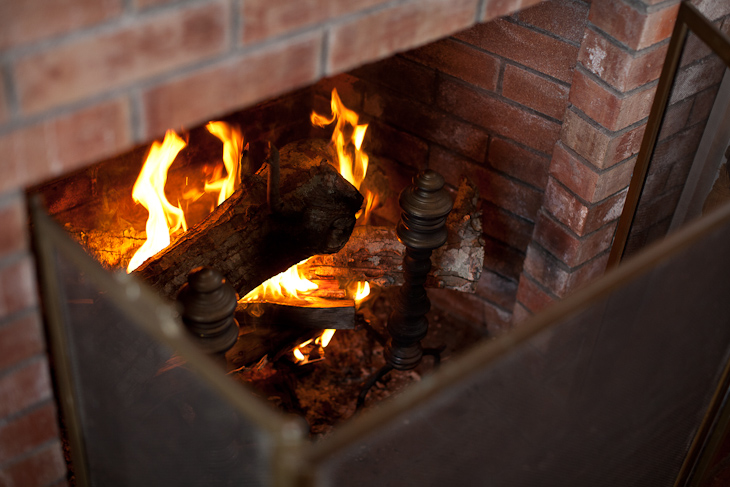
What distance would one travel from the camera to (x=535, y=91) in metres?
1.79

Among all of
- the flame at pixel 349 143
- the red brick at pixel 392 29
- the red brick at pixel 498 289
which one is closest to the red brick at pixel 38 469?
the red brick at pixel 392 29

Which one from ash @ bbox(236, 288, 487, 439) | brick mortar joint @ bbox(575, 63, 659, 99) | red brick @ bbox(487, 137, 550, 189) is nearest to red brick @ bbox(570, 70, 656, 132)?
brick mortar joint @ bbox(575, 63, 659, 99)

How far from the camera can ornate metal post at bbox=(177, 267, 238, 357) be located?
1.19m

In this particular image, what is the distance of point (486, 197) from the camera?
205cm

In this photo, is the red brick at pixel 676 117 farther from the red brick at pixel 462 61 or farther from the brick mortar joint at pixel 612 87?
the red brick at pixel 462 61

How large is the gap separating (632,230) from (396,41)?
774 mm

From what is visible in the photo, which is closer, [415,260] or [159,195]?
[415,260]

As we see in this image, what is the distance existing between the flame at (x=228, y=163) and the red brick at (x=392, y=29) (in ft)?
3.19

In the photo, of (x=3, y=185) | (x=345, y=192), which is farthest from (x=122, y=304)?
(x=345, y=192)

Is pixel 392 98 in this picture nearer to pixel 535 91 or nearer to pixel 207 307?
pixel 535 91

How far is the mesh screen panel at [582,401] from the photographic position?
0.87 metres

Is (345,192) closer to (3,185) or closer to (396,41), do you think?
(396,41)

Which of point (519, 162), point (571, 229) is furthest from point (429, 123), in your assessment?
point (571, 229)

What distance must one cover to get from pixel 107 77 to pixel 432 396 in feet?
1.56
